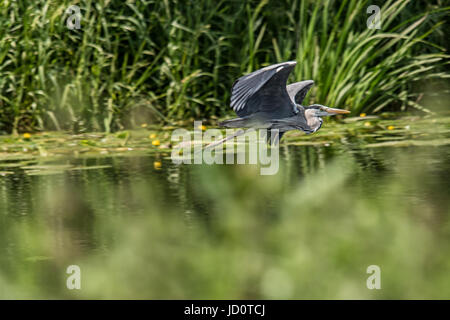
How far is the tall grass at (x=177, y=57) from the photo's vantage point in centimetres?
754

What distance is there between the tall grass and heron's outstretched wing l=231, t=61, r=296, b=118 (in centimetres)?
272

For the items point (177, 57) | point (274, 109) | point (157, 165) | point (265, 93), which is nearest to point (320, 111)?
point (274, 109)

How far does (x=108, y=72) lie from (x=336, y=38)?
7.63ft

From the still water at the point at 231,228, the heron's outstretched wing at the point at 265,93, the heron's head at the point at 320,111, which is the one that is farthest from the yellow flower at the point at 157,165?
the heron's head at the point at 320,111

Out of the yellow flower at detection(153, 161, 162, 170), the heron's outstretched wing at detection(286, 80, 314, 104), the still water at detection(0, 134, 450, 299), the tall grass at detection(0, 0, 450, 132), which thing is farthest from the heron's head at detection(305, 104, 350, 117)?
the tall grass at detection(0, 0, 450, 132)

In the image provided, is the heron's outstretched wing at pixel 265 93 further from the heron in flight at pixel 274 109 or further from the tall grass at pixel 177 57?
the tall grass at pixel 177 57

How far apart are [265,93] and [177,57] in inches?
131

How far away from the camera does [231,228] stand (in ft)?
15.1

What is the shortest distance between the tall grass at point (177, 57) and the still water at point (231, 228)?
4.85 ft

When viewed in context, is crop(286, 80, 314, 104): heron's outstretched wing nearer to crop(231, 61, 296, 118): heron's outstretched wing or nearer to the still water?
crop(231, 61, 296, 118): heron's outstretched wing

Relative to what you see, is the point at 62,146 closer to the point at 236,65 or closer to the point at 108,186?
the point at 108,186
